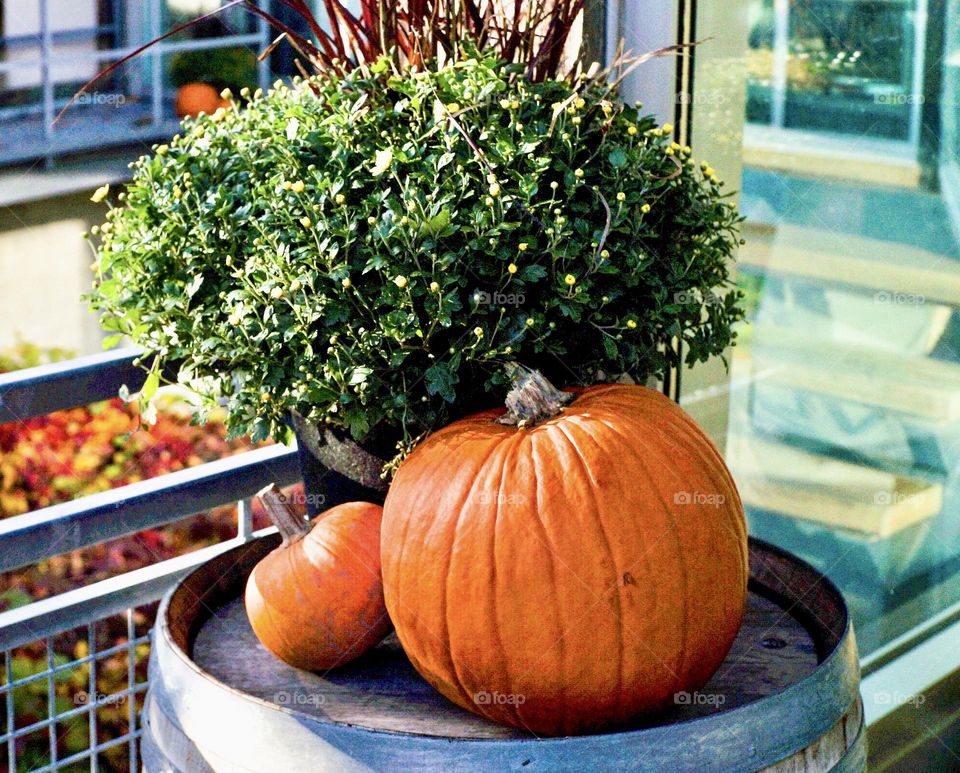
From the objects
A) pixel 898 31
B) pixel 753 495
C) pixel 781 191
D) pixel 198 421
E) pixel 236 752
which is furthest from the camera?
pixel 753 495

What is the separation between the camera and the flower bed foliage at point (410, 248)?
1.02m

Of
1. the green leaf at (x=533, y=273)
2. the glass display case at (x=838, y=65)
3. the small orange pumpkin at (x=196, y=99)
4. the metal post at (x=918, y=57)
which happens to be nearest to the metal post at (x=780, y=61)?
the glass display case at (x=838, y=65)

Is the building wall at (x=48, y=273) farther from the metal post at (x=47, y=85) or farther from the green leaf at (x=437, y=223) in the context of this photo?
the green leaf at (x=437, y=223)

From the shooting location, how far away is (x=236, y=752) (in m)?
0.91

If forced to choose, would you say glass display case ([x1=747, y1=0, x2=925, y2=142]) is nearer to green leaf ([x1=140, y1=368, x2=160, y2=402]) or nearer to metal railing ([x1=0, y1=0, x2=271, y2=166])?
green leaf ([x1=140, y1=368, x2=160, y2=402])

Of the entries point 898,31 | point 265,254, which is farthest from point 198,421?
point 898,31

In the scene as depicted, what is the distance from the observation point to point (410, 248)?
3.27 ft

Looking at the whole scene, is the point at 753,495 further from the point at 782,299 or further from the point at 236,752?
the point at 236,752

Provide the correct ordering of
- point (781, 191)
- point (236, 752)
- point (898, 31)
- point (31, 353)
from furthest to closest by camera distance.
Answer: point (31, 353)
point (781, 191)
point (898, 31)
point (236, 752)

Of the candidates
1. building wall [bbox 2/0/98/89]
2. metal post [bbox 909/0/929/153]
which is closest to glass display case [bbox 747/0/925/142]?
metal post [bbox 909/0/929/153]

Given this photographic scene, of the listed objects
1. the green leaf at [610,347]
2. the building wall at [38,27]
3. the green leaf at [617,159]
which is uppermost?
the building wall at [38,27]

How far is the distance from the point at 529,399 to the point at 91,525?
22.5 inches

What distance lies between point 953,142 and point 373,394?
1.06 m

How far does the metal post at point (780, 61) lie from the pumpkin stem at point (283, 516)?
3.43 ft
